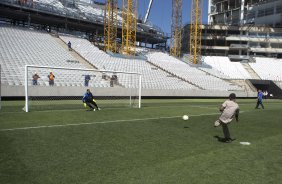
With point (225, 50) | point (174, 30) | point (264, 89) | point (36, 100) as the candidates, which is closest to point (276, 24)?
point (225, 50)

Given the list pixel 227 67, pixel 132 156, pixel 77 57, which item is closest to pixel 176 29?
pixel 227 67

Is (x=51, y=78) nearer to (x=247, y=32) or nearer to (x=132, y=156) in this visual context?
(x=132, y=156)

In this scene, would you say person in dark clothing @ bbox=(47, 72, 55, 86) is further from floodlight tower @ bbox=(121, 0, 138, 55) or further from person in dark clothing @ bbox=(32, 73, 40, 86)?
floodlight tower @ bbox=(121, 0, 138, 55)

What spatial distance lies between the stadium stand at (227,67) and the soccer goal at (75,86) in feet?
100

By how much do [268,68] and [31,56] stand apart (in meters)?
51.9

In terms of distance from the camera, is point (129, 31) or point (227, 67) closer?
point (129, 31)

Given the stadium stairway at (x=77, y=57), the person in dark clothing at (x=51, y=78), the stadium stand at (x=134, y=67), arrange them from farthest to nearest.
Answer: the stadium stairway at (x=77, y=57) → the stadium stand at (x=134, y=67) → the person in dark clothing at (x=51, y=78)

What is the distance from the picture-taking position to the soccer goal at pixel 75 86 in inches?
963

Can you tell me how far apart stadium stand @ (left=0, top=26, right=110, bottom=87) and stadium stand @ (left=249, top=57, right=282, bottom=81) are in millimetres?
40643

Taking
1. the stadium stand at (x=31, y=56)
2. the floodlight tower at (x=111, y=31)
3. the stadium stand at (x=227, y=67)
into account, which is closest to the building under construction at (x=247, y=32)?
the stadium stand at (x=227, y=67)

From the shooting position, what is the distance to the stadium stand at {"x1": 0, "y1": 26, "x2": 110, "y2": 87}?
25969mm

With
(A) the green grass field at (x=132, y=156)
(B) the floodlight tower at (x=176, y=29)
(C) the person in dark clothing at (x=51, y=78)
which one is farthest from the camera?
(B) the floodlight tower at (x=176, y=29)

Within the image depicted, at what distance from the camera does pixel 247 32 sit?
8262 centimetres

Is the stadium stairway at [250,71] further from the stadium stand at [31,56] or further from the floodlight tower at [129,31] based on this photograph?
the stadium stand at [31,56]
